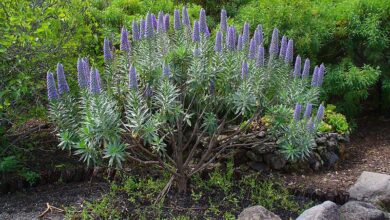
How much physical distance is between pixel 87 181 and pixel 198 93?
1.72 m

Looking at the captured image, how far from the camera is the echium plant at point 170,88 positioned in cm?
364

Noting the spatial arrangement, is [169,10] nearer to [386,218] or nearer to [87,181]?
[87,181]

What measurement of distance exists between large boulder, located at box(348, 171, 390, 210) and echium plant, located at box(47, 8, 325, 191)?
108 centimetres

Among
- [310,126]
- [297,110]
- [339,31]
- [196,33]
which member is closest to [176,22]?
[196,33]

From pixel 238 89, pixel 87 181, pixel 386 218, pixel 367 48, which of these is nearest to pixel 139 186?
pixel 87 181

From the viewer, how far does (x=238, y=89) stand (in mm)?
3994

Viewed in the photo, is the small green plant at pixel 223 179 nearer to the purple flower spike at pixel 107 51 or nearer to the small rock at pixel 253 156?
the small rock at pixel 253 156

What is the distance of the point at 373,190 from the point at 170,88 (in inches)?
94.7

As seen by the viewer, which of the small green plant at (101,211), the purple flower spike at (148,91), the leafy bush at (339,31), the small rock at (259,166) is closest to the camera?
the purple flower spike at (148,91)

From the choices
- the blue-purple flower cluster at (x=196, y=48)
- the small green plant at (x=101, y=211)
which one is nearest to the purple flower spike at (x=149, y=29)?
the blue-purple flower cluster at (x=196, y=48)

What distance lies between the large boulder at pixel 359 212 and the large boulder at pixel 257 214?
1.97 feet

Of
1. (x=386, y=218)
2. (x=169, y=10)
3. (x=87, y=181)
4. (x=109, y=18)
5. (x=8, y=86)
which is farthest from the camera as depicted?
(x=169, y=10)

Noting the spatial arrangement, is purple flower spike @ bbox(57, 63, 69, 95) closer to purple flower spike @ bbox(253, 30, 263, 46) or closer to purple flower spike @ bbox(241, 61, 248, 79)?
purple flower spike @ bbox(241, 61, 248, 79)

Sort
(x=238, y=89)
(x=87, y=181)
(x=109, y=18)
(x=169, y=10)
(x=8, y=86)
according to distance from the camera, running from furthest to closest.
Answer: (x=169, y=10) → (x=109, y=18) → (x=87, y=181) → (x=8, y=86) → (x=238, y=89)
